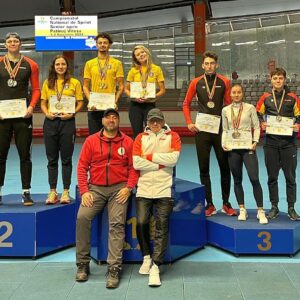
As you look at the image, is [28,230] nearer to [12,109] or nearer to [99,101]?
[12,109]

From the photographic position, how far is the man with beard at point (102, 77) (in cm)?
393

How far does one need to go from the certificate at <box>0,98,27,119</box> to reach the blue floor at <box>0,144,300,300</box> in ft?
4.15

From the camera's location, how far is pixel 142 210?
10.1 feet

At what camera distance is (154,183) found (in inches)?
122

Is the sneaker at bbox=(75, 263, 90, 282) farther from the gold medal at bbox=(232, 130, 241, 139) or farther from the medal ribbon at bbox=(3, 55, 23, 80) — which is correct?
the medal ribbon at bbox=(3, 55, 23, 80)

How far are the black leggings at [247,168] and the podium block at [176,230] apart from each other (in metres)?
0.36

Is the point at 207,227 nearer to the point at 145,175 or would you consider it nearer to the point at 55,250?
the point at 145,175

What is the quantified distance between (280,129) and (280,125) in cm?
4

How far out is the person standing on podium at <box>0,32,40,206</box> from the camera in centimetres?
369

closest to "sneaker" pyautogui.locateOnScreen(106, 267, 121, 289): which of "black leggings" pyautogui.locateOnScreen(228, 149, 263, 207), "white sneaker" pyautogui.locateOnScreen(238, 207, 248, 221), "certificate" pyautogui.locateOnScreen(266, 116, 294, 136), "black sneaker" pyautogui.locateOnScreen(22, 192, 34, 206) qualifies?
"black sneaker" pyautogui.locateOnScreen(22, 192, 34, 206)

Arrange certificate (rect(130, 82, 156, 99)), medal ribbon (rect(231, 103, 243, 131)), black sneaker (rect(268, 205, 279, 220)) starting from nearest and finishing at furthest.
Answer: medal ribbon (rect(231, 103, 243, 131)), black sneaker (rect(268, 205, 279, 220)), certificate (rect(130, 82, 156, 99))

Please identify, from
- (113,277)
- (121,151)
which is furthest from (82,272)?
(121,151)

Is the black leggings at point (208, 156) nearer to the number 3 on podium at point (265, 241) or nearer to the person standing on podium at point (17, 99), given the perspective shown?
the number 3 on podium at point (265, 241)

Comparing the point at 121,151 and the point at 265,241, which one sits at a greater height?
the point at 121,151
